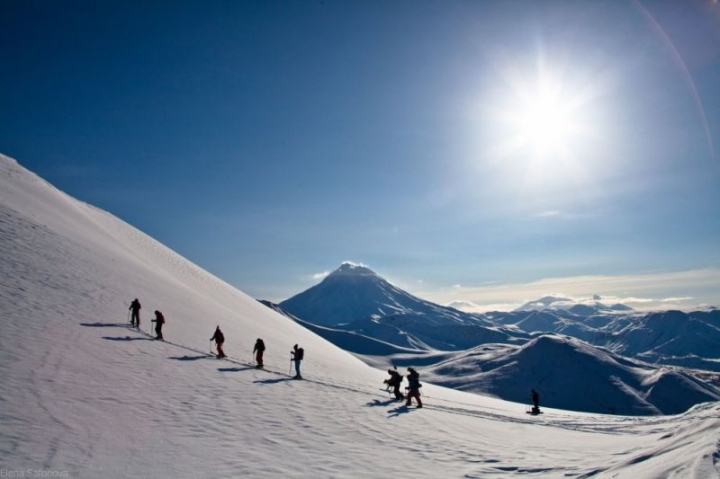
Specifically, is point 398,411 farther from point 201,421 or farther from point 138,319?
point 138,319

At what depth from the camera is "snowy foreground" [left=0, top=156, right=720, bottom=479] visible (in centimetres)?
845

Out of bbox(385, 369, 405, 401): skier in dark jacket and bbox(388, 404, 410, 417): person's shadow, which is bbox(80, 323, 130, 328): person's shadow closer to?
bbox(385, 369, 405, 401): skier in dark jacket

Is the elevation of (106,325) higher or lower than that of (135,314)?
lower

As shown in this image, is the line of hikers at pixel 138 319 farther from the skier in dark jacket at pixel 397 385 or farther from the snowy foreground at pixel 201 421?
the skier in dark jacket at pixel 397 385

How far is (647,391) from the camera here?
136 metres

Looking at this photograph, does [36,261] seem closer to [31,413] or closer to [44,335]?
[44,335]

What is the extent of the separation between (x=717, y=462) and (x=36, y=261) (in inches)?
1254

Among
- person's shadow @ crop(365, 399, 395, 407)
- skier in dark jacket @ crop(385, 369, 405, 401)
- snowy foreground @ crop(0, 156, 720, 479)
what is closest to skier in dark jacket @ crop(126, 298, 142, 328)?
snowy foreground @ crop(0, 156, 720, 479)

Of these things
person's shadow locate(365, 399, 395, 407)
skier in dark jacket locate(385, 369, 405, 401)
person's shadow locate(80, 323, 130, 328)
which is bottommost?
person's shadow locate(365, 399, 395, 407)

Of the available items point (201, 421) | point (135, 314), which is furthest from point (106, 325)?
point (201, 421)

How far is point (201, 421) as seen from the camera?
11438 mm

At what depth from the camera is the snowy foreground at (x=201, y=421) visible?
27.7 feet

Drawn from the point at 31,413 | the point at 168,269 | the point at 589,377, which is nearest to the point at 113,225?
the point at 168,269

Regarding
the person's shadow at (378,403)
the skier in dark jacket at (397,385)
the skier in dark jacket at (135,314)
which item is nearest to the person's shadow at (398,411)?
the person's shadow at (378,403)
